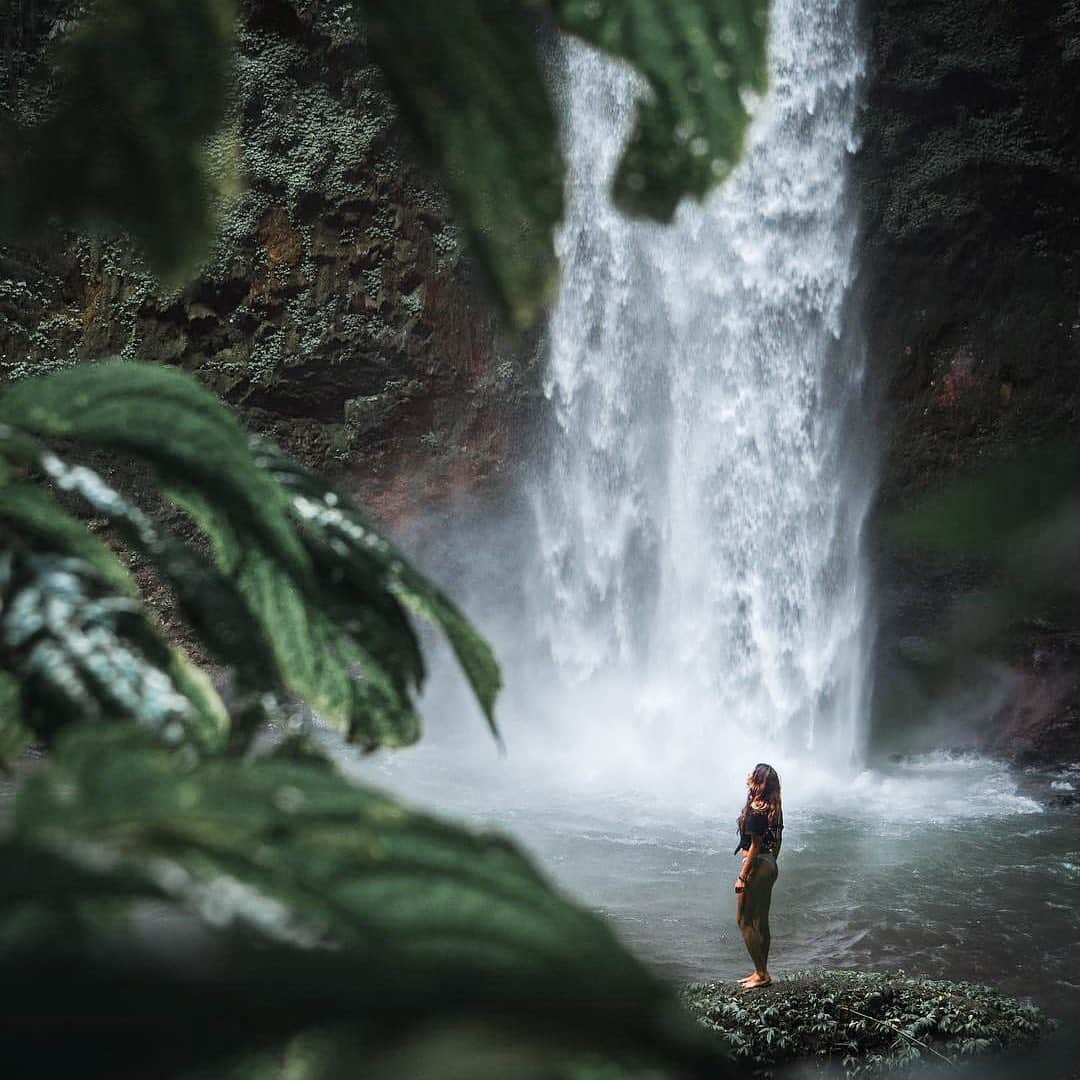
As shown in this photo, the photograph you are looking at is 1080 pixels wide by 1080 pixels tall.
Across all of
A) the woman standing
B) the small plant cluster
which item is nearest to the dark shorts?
the woman standing

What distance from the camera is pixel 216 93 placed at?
1.14 feet

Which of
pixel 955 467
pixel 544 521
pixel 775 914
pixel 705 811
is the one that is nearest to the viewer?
pixel 775 914

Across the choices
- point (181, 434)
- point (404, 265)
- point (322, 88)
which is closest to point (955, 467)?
point (404, 265)

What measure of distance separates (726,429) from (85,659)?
390 inches

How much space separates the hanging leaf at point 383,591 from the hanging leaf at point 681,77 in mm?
197

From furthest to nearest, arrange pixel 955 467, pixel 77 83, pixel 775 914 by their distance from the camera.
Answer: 1. pixel 955 467
2. pixel 775 914
3. pixel 77 83

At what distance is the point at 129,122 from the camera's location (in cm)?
34

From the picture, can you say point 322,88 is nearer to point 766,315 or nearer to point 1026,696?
point 766,315

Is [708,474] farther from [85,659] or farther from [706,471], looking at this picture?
[85,659]

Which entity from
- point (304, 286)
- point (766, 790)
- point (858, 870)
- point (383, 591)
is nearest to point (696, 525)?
point (304, 286)

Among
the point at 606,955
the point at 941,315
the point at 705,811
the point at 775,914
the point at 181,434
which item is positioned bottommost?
the point at 606,955

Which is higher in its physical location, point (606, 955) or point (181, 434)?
point (181, 434)

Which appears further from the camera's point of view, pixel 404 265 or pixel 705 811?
pixel 404 265

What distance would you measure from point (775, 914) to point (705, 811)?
219cm
